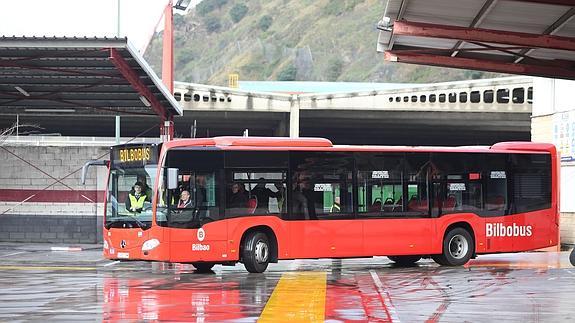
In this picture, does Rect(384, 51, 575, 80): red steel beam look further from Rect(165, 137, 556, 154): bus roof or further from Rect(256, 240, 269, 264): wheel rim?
Rect(256, 240, 269, 264): wheel rim

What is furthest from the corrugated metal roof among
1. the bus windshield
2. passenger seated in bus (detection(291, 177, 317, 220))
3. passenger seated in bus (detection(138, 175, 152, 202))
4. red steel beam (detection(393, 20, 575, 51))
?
red steel beam (detection(393, 20, 575, 51))

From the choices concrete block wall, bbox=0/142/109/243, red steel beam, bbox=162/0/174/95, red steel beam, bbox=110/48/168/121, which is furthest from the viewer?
red steel beam, bbox=162/0/174/95

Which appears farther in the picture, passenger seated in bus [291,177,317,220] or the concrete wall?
the concrete wall

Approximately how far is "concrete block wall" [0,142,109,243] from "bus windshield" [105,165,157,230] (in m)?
13.1

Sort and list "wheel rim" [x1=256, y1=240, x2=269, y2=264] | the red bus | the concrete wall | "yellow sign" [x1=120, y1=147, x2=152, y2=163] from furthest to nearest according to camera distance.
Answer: the concrete wall → "yellow sign" [x1=120, y1=147, x2=152, y2=163] → "wheel rim" [x1=256, y1=240, x2=269, y2=264] → the red bus

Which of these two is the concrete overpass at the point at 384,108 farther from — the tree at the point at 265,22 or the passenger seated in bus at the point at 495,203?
the tree at the point at 265,22

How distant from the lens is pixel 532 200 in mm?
24172

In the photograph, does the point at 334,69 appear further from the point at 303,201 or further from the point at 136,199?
the point at 136,199

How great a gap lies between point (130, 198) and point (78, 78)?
11.9m

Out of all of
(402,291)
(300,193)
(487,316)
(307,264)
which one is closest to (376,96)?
(307,264)

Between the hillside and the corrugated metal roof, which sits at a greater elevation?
the hillside

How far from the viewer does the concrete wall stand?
30969 mm

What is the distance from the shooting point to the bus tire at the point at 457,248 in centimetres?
2302

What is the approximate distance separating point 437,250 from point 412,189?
1582 mm
